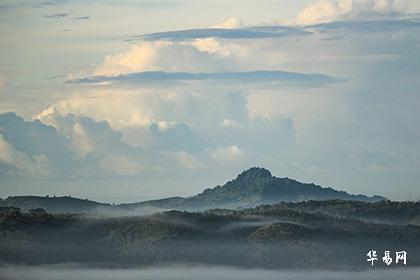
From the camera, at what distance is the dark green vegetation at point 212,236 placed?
2548cm

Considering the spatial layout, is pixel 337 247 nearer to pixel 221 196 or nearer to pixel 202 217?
pixel 202 217

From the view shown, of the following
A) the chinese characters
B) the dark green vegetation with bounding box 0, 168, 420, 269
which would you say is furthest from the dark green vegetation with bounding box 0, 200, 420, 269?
the chinese characters

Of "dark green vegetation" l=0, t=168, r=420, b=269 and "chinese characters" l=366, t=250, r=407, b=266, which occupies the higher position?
"dark green vegetation" l=0, t=168, r=420, b=269

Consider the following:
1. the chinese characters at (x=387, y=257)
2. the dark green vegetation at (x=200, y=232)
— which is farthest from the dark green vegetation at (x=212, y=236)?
the chinese characters at (x=387, y=257)

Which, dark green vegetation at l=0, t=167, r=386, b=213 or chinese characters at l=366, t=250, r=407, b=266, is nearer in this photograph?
chinese characters at l=366, t=250, r=407, b=266

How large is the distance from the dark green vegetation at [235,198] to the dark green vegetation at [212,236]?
14.0 inches

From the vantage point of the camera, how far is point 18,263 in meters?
25.8

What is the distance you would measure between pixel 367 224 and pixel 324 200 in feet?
18.9

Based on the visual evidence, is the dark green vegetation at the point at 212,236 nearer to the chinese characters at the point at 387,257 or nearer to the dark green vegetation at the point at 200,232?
the dark green vegetation at the point at 200,232

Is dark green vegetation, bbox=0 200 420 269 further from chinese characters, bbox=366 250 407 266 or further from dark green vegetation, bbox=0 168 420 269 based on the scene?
chinese characters, bbox=366 250 407 266

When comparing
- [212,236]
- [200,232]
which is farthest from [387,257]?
[200,232]

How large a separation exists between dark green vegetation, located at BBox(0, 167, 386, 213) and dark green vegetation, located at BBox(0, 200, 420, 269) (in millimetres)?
355

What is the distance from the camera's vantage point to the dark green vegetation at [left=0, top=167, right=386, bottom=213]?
92.4ft

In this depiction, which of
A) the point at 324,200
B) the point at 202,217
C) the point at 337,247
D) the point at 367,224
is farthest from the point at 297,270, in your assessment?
the point at 324,200
